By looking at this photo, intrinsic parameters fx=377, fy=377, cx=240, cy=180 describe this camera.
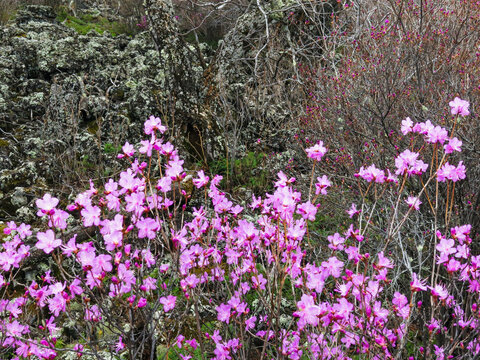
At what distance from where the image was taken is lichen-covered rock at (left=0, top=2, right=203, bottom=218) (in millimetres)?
3953

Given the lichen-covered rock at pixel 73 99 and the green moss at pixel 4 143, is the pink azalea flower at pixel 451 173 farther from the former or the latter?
the green moss at pixel 4 143

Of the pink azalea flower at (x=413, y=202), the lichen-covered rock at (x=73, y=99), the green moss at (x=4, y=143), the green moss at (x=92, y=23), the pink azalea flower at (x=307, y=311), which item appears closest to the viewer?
the pink azalea flower at (x=307, y=311)

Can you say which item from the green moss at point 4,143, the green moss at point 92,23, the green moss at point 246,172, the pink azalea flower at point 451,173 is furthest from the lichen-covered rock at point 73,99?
the pink azalea flower at point 451,173

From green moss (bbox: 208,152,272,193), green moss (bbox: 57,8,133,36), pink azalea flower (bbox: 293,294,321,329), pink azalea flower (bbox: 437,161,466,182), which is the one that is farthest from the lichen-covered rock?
pink azalea flower (bbox: 437,161,466,182)

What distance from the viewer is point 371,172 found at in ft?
4.86

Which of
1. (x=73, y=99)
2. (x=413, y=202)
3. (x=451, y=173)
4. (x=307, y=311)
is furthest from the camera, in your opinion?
(x=73, y=99)

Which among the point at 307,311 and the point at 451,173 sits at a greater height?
the point at 451,173

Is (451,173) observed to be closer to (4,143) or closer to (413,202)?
(413,202)

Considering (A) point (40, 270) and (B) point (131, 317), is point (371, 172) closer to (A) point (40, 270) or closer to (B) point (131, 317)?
(B) point (131, 317)

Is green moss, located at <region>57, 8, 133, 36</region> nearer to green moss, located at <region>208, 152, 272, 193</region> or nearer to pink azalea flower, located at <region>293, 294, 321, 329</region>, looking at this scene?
green moss, located at <region>208, 152, 272, 193</region>

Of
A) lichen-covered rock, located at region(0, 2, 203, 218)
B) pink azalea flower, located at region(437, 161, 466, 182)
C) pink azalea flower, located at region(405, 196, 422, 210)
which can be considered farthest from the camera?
lichen-covered rock, located at region(0, 2, 203, 218)

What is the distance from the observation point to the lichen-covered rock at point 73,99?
3.95 metres

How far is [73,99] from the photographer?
4531mm

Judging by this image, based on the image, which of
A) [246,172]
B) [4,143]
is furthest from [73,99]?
[246,172]
